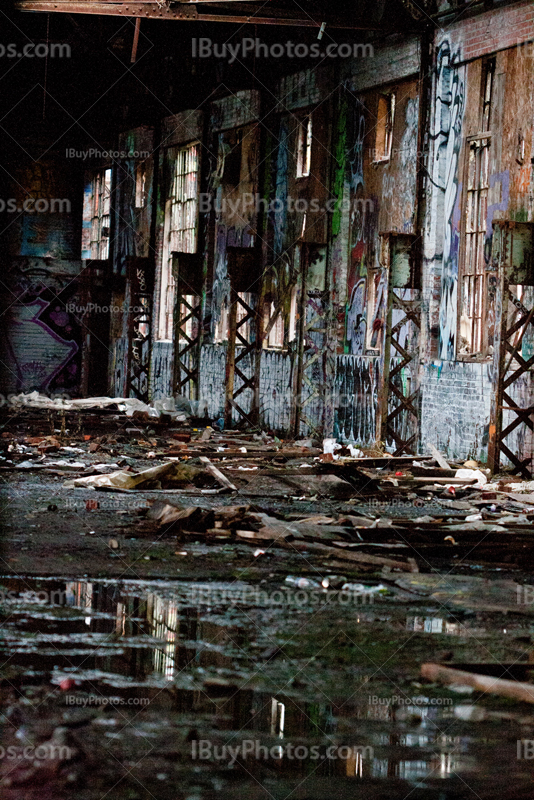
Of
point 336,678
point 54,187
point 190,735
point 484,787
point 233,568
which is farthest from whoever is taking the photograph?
point 54,187

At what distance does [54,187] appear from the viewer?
3784 cm

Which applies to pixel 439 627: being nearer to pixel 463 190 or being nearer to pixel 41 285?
pixel 463 190

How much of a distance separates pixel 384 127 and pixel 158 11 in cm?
427

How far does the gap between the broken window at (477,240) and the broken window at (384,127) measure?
9.25 ft

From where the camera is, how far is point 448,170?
1830cm

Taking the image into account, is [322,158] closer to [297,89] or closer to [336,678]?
[297,89]

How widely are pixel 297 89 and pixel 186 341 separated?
787 cm

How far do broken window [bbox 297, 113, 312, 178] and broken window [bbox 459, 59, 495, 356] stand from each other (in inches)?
226

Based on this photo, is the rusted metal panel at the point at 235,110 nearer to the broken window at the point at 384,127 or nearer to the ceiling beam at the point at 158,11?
the broken window at the point at 384,127

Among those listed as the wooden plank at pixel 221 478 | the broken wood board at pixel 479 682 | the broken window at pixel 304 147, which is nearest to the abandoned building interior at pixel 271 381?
the broken wood board at pixel 479 682

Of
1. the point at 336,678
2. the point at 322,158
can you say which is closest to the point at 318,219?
the point at 322,158

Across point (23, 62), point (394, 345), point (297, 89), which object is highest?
point (23, 62)

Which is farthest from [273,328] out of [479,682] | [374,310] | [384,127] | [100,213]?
[479,682]

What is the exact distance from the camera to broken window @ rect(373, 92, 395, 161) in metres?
20.3
